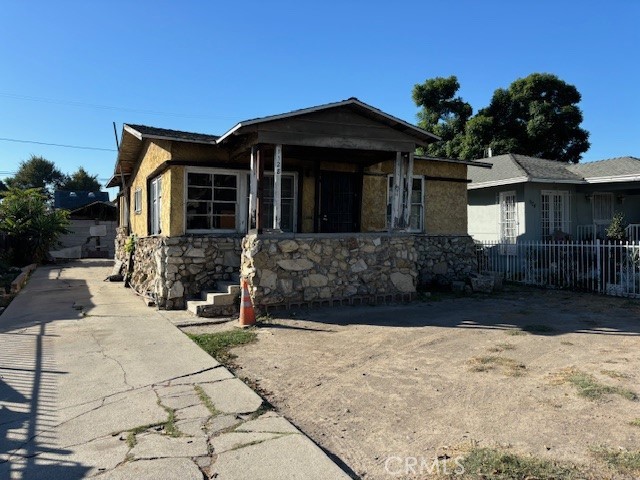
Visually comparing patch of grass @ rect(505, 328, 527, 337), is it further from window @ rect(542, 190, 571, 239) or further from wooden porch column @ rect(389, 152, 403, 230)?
window @ rect(542, 190, 571, 239)

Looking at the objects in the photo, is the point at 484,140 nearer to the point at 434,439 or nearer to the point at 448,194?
the point at 448,194

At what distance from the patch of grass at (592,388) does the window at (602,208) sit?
1436cm

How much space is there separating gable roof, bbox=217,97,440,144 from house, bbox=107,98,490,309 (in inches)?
0.9

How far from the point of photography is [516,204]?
1609cm

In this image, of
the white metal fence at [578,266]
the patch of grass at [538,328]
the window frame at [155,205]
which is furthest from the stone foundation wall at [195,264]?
the white metal fence at [578,266]

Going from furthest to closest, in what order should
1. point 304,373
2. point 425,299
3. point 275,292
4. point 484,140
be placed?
point 484,140 < point 425,299 < point 275,292 < point 304,373

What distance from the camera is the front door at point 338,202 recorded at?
11781 mm

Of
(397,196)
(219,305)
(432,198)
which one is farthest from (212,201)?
(432,198)

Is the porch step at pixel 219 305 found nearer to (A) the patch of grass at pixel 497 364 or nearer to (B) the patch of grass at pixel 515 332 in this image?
(A) the patch of grass at pixel 497 364

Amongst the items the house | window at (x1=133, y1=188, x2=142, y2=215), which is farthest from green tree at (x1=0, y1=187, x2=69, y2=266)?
the house

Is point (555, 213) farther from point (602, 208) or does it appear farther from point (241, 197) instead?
point (241, 197)

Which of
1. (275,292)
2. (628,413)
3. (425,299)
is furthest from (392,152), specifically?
Answer: (628,413)

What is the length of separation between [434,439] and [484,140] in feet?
84.1

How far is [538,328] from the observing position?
7.80m
